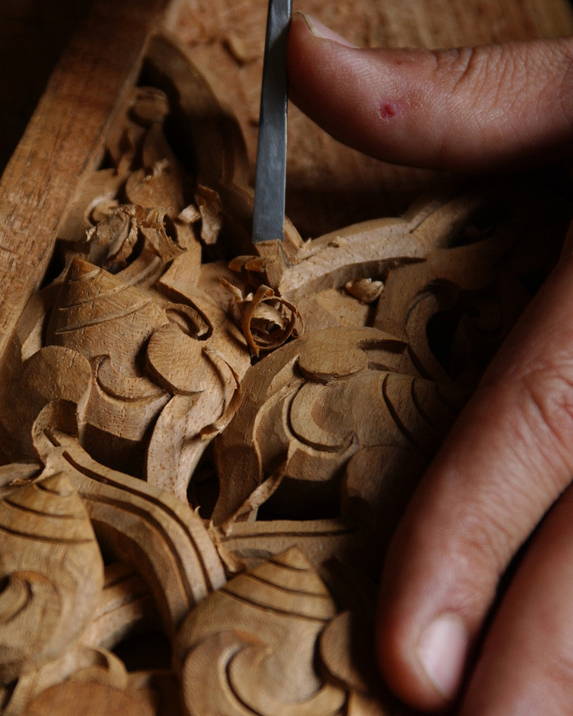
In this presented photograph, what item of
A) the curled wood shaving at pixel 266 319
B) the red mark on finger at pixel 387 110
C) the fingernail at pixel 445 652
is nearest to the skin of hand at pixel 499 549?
the fingernail at pixel 445 652

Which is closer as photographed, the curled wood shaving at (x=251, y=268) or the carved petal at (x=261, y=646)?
the carved petal at (x=261, y=646)

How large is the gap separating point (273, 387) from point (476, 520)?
25cm

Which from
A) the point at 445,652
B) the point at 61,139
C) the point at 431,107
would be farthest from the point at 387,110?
the point at 445,652

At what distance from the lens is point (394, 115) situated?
1.10m

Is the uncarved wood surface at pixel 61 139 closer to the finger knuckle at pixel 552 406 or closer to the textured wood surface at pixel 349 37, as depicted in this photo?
the textured wood surface at pixel 349 37

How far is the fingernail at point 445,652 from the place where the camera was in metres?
0.67

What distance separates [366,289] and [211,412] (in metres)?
0.24

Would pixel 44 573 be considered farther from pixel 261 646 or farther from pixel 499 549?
pixel 499 549

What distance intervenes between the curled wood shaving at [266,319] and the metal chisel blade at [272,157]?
101 millimetres

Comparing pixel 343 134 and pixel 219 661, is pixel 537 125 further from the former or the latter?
pixel 219 661

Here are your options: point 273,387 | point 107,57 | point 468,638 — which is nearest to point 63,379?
point 273,387

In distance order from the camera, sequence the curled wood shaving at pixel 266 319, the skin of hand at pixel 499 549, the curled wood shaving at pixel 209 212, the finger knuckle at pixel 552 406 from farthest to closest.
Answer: the curled wood shaving at pixel 209 212 < the curled wood shaving at pixel 266 319 < the finger knuckle at pixel 552 406 < the skin of hand at pixel 499 549

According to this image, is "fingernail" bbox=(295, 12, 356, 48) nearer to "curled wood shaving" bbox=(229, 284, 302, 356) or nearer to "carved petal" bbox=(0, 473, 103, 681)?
"curled wood shaving" bbox=(229, 284, 302, 356)

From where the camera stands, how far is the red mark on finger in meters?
1.10
